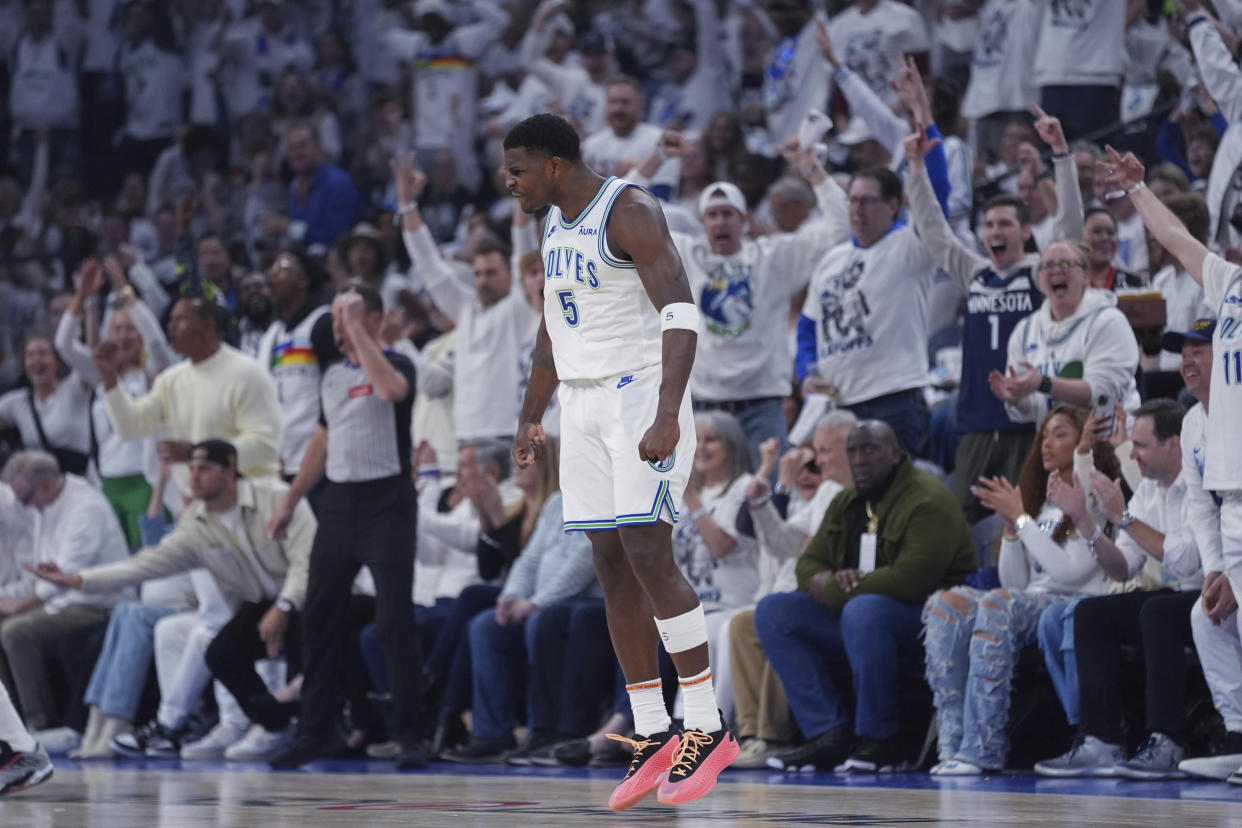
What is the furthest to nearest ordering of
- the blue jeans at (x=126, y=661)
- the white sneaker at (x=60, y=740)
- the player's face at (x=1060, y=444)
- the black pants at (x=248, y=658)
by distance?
the white sneaker at (x=60, y=740) < the blue jeans at (x=126, y=661) < the black pants at (x=248, y=658) < the player's face at (x=1060, y=444)

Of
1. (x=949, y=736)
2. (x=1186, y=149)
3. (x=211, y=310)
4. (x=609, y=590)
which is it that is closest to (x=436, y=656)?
(x=211, y=310)

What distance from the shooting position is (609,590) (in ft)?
19.1

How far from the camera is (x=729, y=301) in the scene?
961cm

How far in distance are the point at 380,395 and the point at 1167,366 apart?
146 inches

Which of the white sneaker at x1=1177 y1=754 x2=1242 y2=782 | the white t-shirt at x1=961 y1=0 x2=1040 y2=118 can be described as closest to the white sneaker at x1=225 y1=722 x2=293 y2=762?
the white sneaker at x1=1177 y1=754 x2=1242 y2=782

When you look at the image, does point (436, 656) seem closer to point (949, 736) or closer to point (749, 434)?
point (749, 434)

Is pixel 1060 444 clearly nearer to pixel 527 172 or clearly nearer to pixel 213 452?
pixel 527 172

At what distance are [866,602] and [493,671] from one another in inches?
85.8

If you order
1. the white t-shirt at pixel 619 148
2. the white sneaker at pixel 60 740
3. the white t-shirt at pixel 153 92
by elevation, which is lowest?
the white sneaker at pixel 60 740

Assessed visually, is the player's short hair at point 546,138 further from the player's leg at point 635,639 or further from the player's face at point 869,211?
the player's face at point 869,211

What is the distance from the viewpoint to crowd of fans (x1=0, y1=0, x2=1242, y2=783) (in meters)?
7.38

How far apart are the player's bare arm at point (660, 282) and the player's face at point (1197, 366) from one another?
7.96 feet

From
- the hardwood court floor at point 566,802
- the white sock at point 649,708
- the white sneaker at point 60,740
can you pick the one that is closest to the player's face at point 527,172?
the white sock at point 649,708

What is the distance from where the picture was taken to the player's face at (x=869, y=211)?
357 inches
